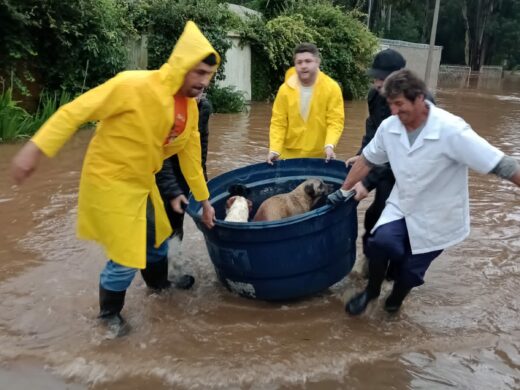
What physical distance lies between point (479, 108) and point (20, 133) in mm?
15793

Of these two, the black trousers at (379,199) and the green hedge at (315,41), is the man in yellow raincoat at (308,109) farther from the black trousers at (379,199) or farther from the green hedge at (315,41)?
the green hedge at (315,41)

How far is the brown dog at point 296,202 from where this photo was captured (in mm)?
4398

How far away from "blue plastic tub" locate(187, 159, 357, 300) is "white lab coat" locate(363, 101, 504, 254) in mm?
443

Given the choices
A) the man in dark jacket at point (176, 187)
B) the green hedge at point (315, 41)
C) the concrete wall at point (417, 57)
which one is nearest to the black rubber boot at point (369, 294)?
the man in dark jacket at point (176, 187)

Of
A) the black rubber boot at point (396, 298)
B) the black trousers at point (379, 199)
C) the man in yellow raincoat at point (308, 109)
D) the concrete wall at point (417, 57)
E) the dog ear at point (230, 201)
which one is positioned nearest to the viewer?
the black rubber boot at point (396, 298)

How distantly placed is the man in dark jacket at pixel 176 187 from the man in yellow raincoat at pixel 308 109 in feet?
2.27

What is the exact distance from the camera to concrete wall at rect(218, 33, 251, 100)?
15.8 meters

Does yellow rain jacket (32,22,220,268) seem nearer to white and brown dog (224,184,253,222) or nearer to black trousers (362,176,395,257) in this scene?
white and brown dog (224,184,253,222)

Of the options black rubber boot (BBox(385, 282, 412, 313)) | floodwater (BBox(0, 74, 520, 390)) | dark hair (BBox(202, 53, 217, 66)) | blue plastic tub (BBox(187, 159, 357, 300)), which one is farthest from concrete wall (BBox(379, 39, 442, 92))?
dark hair (BBox(202, 53, 217, 66))

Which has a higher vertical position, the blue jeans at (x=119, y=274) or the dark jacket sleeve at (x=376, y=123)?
the dark jacket sleeve at (x=376, y=123)

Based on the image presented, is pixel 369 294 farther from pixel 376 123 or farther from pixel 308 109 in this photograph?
pixel 308 109

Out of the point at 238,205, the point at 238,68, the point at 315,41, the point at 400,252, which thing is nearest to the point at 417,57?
the point at 315,41

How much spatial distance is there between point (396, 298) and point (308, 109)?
5.81ft

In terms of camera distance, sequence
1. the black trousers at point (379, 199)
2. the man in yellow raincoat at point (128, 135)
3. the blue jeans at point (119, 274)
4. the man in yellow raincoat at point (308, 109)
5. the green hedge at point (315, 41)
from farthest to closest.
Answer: the green hedge at point (315, 41), the man in yellow raincoat at point (308, 109), the black trousers at point (379, 199), the blue jeans at point (119, 274), the man in yellow raincoat at point (128, 135)
